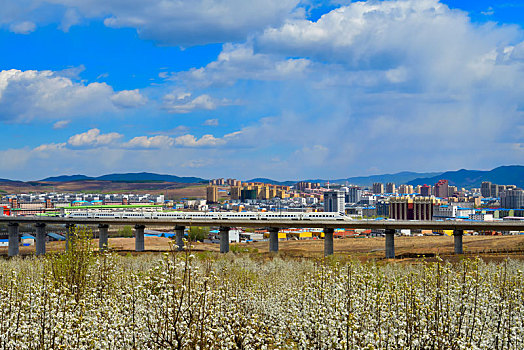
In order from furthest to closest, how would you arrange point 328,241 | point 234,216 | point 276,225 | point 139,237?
1. point 139,237
2. point 234,216
3. point 276,225
4. point 328,241

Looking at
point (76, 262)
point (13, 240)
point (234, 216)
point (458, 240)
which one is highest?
point (76, 262)

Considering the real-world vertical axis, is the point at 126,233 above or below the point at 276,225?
below

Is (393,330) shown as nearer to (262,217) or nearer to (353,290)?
(353,290)


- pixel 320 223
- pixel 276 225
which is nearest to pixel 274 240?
Answer: pixel 276 225

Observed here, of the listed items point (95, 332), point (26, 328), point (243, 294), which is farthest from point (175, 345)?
point (243, 294)

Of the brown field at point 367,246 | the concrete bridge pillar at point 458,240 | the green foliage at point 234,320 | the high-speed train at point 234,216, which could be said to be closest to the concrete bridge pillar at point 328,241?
the high-speed train at point 234,216

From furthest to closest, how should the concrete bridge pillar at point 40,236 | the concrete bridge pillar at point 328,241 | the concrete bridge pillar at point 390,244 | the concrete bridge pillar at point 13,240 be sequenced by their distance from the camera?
the concrete bridge pillar at point 40,236 → the concrete bridge pillar at point 13,240 → the concrete bridge pillar at point 328,241 → the concrete bridge pillar at point 390,244

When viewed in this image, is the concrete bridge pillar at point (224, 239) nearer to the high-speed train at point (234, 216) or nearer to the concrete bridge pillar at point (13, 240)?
the high-speed train at point (234, 216)

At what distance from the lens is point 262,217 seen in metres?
89.1

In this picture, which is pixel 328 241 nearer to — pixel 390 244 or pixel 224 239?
pixel 390 244

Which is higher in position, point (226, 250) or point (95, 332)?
point (95, 332)

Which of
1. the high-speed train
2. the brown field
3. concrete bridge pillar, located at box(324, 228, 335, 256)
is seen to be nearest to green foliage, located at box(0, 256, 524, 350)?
concrete bridge pillar, located at box(324, 228, 335, 256)

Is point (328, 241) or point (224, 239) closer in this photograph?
point (328, 241)

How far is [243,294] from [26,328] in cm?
1083
